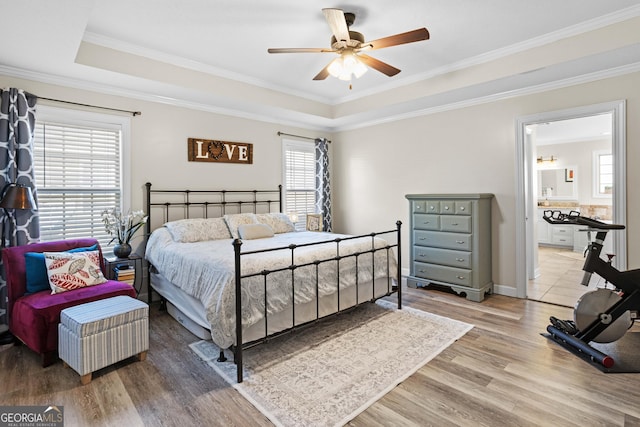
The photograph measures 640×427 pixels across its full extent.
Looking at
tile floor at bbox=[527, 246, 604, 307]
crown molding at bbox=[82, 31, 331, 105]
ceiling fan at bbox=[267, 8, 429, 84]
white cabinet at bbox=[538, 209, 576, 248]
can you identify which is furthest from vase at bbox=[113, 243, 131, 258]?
white cabinet at bbox=[538, 209, 576, 248]

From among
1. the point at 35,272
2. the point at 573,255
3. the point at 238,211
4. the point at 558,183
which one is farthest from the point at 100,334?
the point at 558,183

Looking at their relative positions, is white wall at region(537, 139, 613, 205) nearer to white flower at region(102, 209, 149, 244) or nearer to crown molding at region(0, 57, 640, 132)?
crown molding at region(0, 57, 640, 132)

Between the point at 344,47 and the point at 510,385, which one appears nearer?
the point at 510,385

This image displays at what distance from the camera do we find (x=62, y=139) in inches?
151

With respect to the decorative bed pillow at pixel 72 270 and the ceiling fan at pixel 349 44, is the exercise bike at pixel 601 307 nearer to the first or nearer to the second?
the ceiling fan at pixel 349 44

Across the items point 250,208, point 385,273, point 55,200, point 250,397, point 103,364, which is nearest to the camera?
point 250,397

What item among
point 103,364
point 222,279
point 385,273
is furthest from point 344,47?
point 103,364

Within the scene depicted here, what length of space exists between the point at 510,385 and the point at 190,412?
2.28 metres

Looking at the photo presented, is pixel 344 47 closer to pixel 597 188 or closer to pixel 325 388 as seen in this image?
pixel 325 388

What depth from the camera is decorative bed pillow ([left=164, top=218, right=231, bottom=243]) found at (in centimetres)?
404

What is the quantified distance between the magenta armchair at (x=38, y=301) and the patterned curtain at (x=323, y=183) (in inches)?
149

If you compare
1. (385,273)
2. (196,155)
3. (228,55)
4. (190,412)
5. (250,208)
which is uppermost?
(228,55)

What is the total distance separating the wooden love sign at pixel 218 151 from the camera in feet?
15.8

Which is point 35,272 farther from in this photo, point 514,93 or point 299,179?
point 514,93
